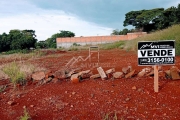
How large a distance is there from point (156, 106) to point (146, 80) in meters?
0.91

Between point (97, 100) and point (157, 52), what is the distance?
1092mm

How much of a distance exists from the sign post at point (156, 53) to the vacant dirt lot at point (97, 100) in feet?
0.98

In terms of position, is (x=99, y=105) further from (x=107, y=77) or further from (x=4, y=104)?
(x=4, y=104)

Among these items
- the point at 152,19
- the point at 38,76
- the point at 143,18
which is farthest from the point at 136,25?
the point at 38,76

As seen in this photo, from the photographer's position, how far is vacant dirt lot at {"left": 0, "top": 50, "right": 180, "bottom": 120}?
2.80 m

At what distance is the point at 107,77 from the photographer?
407 cm

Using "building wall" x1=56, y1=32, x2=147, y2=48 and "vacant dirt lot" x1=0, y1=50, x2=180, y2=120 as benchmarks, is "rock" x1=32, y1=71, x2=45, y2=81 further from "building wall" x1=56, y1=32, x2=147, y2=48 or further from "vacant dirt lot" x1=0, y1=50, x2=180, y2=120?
"building wall" x1=56, y1=32, x2=147, y2=48

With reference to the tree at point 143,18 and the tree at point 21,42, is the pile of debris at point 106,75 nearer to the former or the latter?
the tree at point 21,42

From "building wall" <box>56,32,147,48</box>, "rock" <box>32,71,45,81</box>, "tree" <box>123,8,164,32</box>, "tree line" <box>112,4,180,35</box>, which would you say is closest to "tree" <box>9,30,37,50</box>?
"building wall" <box>56,32,147,48</box>

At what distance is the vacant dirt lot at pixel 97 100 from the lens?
9.18ft

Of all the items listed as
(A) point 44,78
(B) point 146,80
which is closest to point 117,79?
(B) point 146,80

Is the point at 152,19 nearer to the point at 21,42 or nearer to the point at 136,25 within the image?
the point at 136,25

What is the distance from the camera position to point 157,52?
3.24 metres

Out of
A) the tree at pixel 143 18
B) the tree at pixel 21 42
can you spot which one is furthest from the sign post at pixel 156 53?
the tree at pixel 143 18
